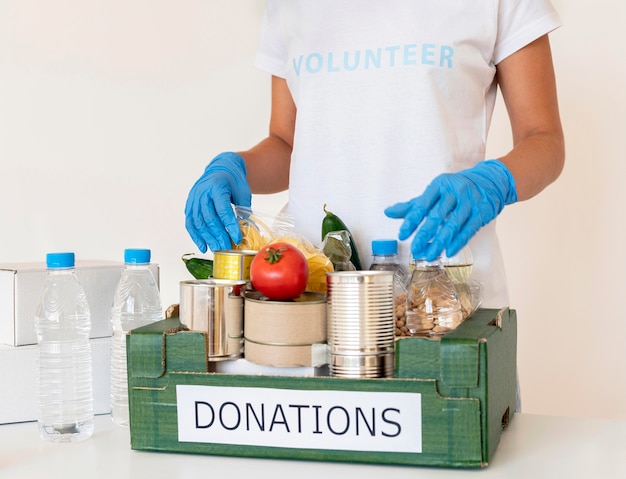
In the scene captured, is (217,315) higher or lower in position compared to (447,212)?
lower

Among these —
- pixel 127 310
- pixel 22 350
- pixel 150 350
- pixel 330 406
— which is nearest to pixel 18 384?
pixel 22 350

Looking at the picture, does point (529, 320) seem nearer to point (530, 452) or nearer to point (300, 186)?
point (300, 186)

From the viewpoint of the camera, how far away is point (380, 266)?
1.27 metres

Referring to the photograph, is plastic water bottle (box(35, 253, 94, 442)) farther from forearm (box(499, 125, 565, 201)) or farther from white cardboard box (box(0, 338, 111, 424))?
forearm (box(499, 125, 565, 201))

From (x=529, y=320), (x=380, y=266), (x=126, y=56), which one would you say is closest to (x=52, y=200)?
(x=126, y=56)

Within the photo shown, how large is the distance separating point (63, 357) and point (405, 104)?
0.83 metres

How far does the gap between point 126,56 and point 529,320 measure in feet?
5.89

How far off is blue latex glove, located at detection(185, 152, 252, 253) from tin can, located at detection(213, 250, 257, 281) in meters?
0.14

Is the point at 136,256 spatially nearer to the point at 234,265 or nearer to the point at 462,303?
the point at 234,265

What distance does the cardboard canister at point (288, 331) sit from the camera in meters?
1.02

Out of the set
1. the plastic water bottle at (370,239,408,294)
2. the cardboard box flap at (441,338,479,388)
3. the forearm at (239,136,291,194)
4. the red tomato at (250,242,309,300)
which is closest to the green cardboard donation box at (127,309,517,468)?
the cardboard box flap at (441,338,479,388)

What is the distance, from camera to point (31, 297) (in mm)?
1271

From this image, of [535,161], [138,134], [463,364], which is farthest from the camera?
[138,134]

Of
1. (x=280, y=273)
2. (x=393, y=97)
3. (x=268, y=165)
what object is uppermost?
Answer: (x=393, y=97)
